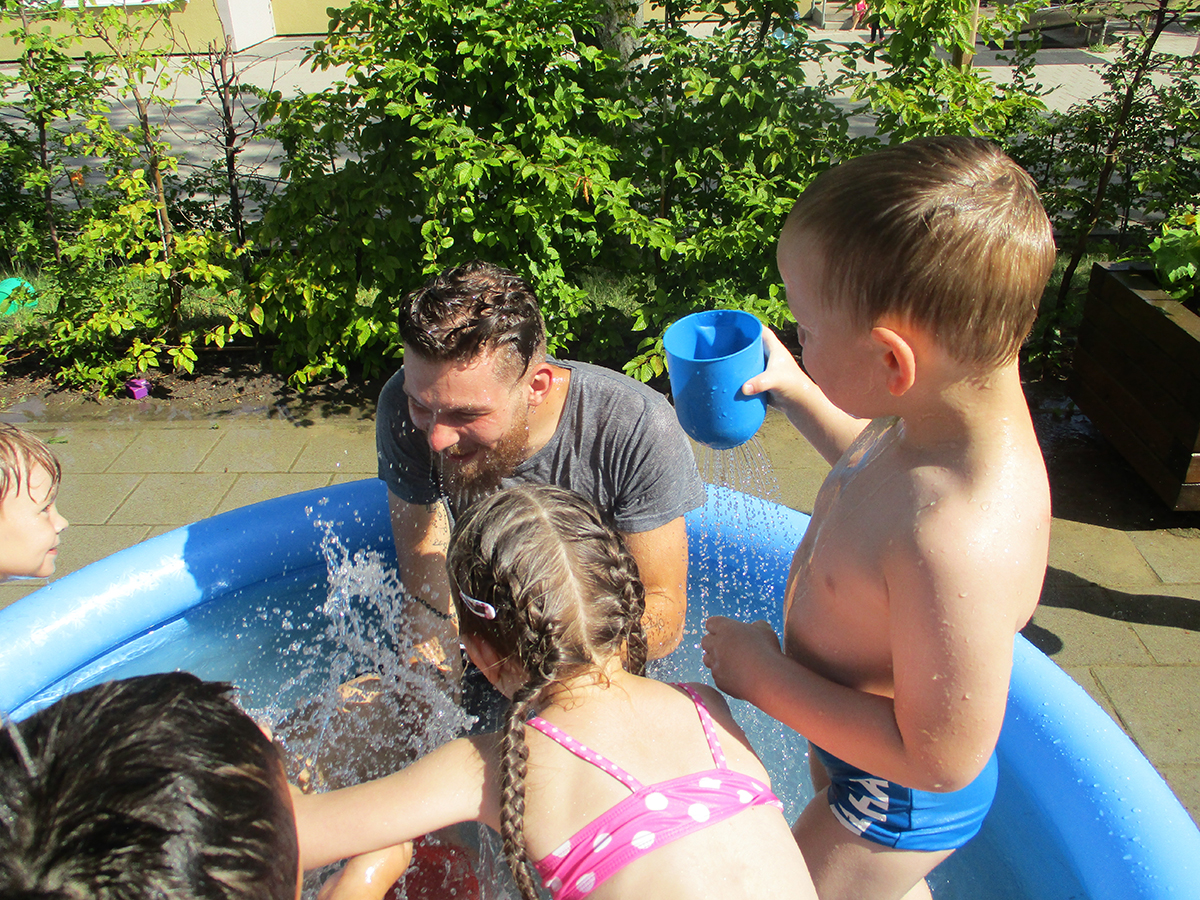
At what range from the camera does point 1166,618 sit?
3125 millimetres

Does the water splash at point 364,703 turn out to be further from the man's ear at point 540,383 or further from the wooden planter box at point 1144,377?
the wooden planter box at point 1144,377

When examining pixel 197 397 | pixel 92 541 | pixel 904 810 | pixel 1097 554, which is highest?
pixel 904 810

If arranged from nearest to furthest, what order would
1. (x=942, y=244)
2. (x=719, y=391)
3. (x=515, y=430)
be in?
(x=942, y=244) → (x=719, y=391) → (x=515, y=430)

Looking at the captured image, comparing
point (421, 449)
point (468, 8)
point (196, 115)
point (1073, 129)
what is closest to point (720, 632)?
point (421, 449)

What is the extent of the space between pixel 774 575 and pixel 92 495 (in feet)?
9.62

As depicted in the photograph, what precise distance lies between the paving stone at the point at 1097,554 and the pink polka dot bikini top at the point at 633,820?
8.02ft

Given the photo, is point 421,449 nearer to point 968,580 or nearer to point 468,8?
point 968,580

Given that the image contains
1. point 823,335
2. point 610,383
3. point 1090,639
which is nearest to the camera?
point 823,335

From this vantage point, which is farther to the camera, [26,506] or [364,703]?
[364,703]

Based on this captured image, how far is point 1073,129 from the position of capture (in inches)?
191

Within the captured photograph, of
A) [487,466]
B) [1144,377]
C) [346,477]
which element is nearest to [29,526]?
[487,466]

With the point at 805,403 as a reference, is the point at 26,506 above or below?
below

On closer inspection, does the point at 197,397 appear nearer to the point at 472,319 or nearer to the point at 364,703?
the point at 364,703

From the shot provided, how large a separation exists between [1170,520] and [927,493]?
3031 millimetres
